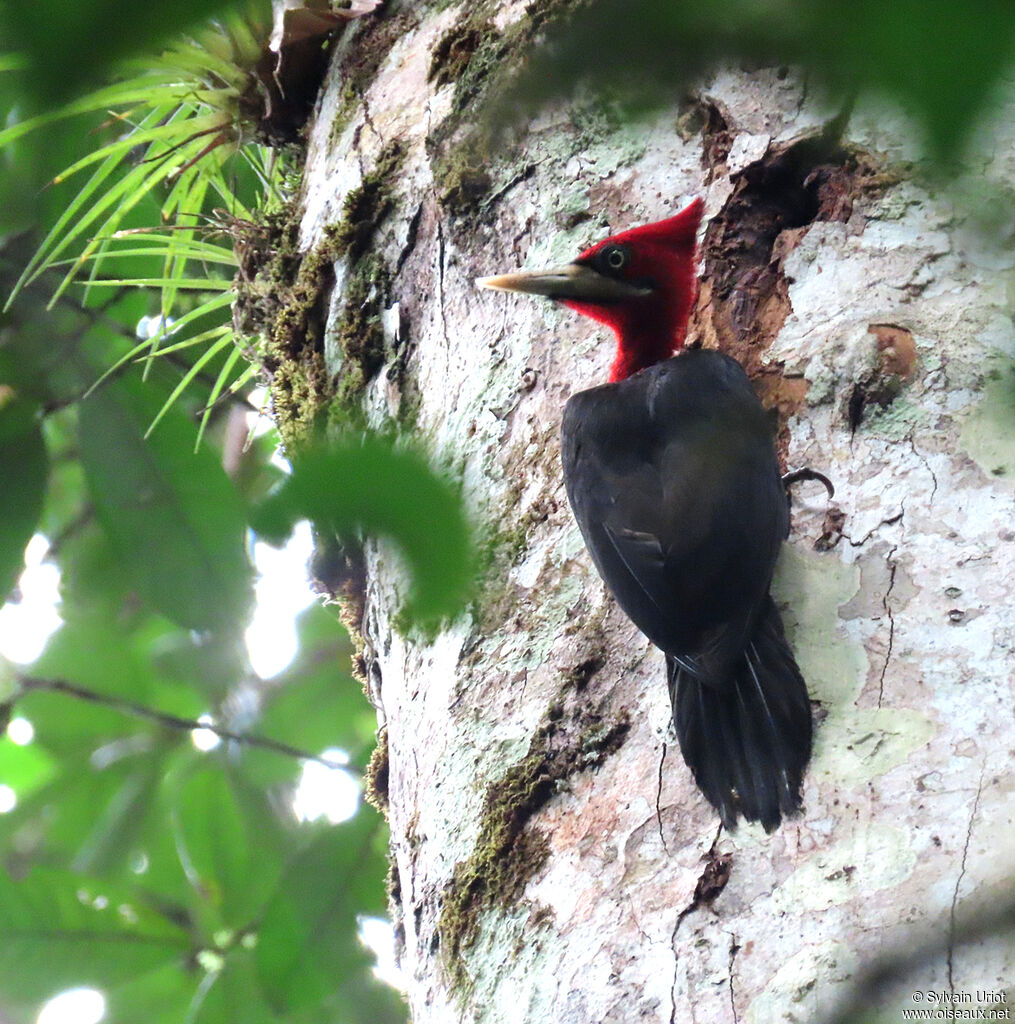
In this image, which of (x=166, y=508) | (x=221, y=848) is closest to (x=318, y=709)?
(x=221, y=848)

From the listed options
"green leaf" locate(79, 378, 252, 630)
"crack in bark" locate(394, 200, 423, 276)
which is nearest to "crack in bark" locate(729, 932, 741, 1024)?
"green leaf" locate(79, 378, 252, 630)

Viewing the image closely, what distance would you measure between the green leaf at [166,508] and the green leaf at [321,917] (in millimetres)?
1578

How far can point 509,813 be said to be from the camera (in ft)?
6.34

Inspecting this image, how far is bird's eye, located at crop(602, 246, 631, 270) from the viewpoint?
2.52 metres

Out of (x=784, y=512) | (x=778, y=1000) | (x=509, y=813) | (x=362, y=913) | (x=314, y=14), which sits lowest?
(x=362, y=913)

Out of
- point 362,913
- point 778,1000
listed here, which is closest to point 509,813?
point 778,1000

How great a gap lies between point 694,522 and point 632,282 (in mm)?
646

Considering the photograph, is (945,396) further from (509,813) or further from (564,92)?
(564,92)

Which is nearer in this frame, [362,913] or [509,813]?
[509,813]

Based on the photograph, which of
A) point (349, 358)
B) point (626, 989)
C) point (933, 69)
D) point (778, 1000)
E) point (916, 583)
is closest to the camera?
point (933, 69)

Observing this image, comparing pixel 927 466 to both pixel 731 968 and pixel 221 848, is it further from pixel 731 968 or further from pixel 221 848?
pixel 221 848

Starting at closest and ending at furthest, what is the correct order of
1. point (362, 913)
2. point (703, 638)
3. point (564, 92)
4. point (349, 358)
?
1. point (564, 92)
2. point (703, 638)
3. point (349, 358)
4. point (362, 913)

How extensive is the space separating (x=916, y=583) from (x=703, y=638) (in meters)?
0.33

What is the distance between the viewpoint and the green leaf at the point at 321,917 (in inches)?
141
